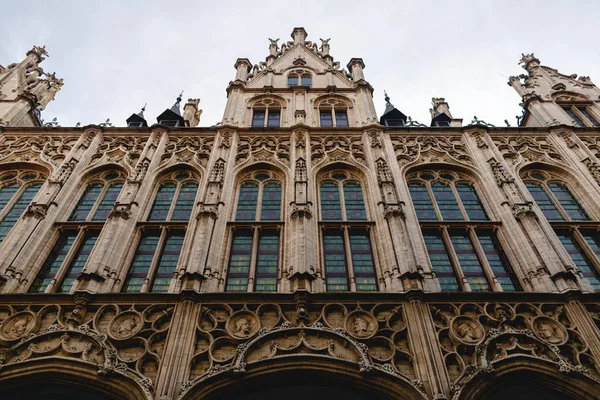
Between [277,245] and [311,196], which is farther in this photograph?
[311,196]

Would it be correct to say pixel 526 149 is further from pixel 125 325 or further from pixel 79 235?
pixel 79 235

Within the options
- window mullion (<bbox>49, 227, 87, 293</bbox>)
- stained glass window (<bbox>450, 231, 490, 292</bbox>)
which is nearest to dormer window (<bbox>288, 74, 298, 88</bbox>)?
stained glass window (<bbox>450, 231, 490, 292</bbox>)

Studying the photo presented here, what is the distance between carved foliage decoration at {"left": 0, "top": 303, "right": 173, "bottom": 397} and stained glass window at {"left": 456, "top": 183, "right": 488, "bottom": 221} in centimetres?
917

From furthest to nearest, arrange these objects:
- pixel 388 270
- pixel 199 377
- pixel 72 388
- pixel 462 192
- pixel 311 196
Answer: pixel 462 192, pixel 311 196, pixel 388 270, pixel 72 388, pixel 199 377

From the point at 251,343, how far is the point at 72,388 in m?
3.58

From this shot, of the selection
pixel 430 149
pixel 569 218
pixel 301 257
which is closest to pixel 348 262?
pixel 301 257

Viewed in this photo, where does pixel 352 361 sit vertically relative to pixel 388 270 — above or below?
below

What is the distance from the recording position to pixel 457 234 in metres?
13.3

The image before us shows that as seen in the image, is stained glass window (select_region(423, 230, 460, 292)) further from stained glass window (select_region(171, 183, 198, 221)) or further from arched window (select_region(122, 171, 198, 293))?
stained glass window (select_region(171, 183, 198, 221))

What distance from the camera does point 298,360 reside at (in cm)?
895

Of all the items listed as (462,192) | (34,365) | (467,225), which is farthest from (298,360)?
(462,192)

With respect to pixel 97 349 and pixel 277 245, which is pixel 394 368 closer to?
pixel 277 245

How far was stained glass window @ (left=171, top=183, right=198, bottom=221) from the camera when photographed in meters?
13.9

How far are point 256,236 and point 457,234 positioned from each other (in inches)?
224
